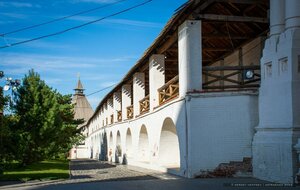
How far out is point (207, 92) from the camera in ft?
44.2

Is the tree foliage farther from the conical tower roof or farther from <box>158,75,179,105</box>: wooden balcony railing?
the conical tower roof

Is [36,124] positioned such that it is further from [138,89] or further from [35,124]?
[138,89]

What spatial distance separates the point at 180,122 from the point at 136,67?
870cm

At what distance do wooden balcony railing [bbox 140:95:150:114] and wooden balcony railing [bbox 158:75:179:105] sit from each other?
272 cm

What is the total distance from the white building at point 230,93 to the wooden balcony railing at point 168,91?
0.16 ft

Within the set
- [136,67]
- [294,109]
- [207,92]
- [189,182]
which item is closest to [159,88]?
[136,67]

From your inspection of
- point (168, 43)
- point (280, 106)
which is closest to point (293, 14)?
point (280, 106)

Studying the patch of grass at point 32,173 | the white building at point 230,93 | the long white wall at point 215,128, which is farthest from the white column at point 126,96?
the long white wall at point 215,128

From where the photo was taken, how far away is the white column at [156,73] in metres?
19.6

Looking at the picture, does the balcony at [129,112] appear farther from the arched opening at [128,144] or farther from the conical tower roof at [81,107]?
the conical tower roof at [81,107]

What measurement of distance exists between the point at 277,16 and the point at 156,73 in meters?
8.79

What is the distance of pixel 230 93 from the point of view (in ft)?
43.4

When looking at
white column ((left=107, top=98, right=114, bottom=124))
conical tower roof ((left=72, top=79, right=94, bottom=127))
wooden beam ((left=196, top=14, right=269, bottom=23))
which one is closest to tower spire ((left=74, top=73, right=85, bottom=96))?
conical tower roof ((left=72, top=79, right=94, bottom=127))

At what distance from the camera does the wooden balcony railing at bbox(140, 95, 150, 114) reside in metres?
22.1
